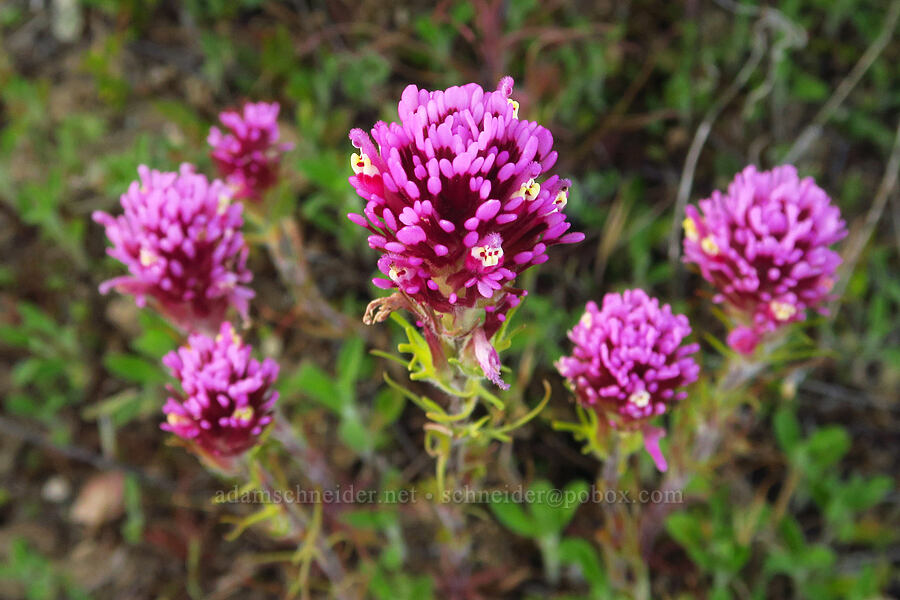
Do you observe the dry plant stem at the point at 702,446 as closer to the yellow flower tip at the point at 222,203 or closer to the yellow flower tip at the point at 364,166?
the yellow flower tip at the point at 364,166

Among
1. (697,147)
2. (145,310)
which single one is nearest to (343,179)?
(145,310)

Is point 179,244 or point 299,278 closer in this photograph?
point 179,244

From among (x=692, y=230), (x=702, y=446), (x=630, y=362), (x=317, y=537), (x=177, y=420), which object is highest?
(x=692, y=230)

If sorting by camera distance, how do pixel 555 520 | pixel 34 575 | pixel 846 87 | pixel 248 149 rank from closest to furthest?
1. pixel 248 149
2. pixel 555 520
3. pixel 34 575
4. pixel 846 87

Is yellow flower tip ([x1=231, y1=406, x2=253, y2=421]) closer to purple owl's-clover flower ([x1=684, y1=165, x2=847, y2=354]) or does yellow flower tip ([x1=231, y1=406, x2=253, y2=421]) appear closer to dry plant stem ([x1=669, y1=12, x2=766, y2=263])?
purple owl's-clover flower ([x1=684, y1=165, x2=847, y2=354])

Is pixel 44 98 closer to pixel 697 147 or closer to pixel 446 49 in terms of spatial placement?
pixel 446 49

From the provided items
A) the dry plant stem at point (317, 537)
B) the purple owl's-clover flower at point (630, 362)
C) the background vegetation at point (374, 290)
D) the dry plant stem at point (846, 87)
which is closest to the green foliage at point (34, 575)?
the background vegetation at point (374, 290)

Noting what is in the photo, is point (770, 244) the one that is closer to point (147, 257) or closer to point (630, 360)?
point (630, 360)

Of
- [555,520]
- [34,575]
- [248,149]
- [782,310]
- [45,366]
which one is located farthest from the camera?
[45,366]

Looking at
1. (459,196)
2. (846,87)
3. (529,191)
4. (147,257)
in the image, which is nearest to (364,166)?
(459,196)
